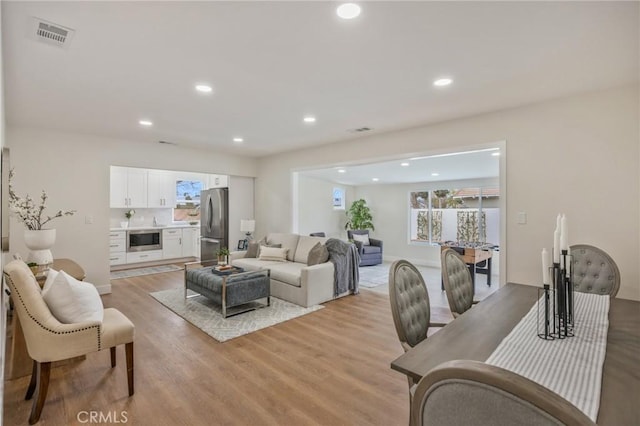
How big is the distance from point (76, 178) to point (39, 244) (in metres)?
1.75

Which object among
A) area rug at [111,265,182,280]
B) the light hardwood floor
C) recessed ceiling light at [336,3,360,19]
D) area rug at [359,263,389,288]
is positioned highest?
recessed ceiling light at [336,3,360,19]

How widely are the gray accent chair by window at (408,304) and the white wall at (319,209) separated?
6244mm

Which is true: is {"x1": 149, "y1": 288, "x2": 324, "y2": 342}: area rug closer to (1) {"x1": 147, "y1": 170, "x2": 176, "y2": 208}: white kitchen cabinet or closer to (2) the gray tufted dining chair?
(2) the gray tufted dining chair

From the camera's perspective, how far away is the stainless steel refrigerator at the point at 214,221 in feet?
22.3

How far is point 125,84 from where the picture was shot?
290cm

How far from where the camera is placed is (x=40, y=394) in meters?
2.00

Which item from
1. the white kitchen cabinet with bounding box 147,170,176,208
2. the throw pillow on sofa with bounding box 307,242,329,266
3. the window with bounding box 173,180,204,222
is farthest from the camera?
the window with bounding box 173,180,204,222

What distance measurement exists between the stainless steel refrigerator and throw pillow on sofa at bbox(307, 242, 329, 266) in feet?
8.74

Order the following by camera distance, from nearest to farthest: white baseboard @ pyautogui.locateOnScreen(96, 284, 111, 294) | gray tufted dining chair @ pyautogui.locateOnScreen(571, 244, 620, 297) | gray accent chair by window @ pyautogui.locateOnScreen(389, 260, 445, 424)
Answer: gray accent chair by window @ pyautogui.locateOnScreen(389, 260, 445, 424) → gray tufted dining chair @ pyautogui.locateOnScreen(571, 244, 620, 297) → white baseboard @ pyautogui.locateOnScreen(96, 284, 111, 294)

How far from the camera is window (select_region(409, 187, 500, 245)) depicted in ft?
23.9

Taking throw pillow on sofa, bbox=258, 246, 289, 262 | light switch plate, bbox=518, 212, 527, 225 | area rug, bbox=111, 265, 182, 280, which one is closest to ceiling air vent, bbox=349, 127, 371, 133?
light switch plate, bbox=518, 212, 527, 225

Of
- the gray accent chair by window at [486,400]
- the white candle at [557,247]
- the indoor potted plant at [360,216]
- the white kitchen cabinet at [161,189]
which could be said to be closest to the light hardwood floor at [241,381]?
the white candle at [557,247]

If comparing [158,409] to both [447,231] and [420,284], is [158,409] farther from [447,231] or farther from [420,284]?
[447,231]

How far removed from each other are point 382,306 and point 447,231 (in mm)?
4420
